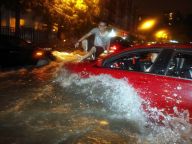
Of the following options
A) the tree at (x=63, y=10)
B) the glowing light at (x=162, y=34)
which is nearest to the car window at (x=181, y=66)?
the tree at (x=63, y=10)

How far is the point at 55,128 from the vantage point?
638 cm

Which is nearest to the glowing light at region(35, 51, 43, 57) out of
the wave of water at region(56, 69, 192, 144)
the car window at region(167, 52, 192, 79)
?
the wave of water at region(56, 69, 192, 144)

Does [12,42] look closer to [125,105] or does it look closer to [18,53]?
[18,53]

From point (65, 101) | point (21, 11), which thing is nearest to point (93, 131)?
point (65, 101)

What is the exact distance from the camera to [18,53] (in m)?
14.9

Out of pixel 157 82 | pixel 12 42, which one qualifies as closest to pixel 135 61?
pixel 157 82

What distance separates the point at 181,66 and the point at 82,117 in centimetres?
216

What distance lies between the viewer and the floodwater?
5906mm

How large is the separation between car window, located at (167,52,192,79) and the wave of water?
602 millimetres

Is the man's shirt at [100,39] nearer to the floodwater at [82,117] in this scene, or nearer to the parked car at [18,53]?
the floodwater at [82,117]

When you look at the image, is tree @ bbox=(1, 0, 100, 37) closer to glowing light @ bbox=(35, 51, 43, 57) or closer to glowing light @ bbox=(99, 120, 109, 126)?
glowing light @ bbox=(35, 51, 43, 57)

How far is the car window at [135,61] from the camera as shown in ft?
21.7

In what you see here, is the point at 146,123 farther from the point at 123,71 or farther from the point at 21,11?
the point at 21,11

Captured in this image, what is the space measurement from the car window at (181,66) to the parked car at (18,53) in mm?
9471
